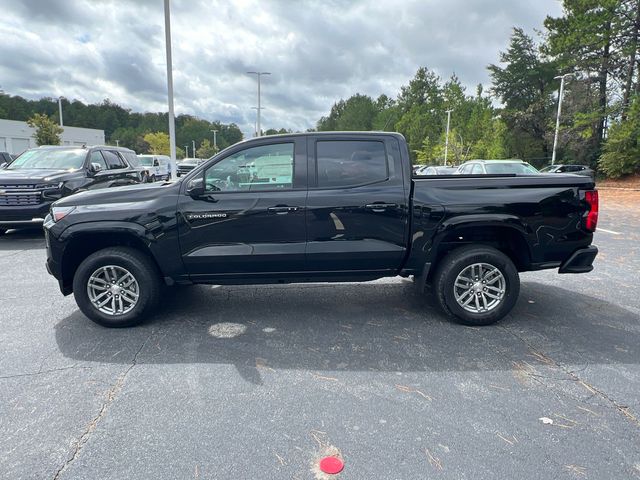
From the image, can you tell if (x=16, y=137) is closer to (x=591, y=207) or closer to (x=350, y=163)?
(x=350, y=163)

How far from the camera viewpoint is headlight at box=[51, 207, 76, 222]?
4.07 m

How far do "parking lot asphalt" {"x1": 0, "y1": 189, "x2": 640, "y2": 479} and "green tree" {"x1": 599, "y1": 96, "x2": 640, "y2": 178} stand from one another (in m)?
26.8

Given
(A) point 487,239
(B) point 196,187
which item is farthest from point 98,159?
(A) point 487,239

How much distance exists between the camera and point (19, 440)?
99.8 inches

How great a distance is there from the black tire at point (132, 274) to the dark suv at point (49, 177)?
5.13 metres

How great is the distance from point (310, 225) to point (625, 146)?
29746 mm

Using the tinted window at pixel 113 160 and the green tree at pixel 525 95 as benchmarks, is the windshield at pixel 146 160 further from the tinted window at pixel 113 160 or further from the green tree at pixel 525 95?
the green tree at pixel 525 95

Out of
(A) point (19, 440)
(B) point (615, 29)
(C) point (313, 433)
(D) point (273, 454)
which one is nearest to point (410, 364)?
(C) point (313, 433)

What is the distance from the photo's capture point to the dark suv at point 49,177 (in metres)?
8.03

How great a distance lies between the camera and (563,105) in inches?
1332

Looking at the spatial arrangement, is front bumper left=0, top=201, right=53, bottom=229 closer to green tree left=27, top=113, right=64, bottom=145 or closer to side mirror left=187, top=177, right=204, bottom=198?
side mirror left=187, top=177, right=204, bottom=198

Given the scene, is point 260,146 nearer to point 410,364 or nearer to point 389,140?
point 389,140

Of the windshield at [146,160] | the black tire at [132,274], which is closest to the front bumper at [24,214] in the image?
the black tire at [132,274]

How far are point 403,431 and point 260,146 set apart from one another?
113 inches
